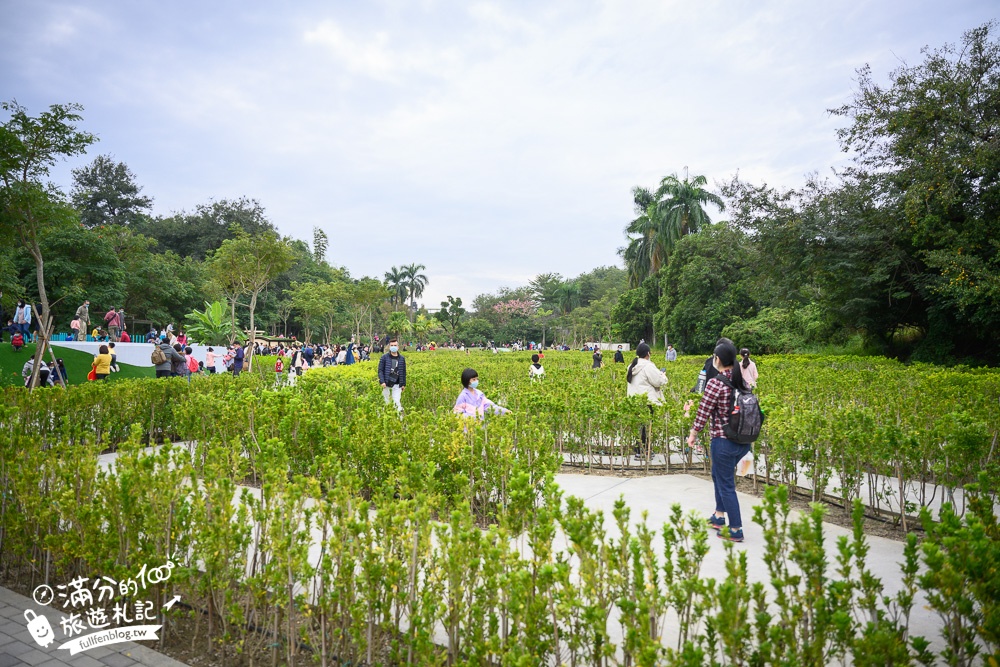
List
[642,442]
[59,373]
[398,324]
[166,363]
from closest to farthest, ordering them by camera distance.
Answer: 1. [642,442]
2. [59,373]
3. [166,363]
4. [398,324]

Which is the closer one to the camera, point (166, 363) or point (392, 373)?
point (392, 373)

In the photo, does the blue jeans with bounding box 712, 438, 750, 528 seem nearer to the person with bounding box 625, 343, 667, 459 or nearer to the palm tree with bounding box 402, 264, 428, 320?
the person with bounding box 625, 343, 667, 459

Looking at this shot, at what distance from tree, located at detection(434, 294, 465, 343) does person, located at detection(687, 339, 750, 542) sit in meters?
71.2

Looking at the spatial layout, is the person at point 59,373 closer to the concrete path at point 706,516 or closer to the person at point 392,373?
the person at point 392,373

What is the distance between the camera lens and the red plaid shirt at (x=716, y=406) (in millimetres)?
4895

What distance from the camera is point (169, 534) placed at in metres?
3.41

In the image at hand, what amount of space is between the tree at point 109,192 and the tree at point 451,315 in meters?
36.0

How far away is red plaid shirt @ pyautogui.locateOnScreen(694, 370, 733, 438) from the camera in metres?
4.89

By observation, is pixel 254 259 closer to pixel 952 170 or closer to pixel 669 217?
pixel 952 170

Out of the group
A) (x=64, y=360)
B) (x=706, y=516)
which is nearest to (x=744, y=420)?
(x=706, y=516)

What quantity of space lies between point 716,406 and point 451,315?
72.5 m

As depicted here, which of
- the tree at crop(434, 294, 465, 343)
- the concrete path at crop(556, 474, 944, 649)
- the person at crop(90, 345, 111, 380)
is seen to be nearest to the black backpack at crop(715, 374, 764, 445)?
the concrete path at crop(556, 474, 944, 649)

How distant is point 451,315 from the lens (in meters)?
76.9

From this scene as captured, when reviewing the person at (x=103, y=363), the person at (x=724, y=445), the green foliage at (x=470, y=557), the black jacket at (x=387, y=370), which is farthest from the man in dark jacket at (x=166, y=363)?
the person at (x=724, y=445)
